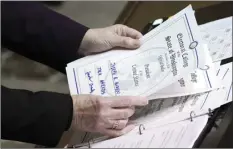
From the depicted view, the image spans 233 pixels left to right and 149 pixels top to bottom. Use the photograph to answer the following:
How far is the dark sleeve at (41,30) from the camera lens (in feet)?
2.78

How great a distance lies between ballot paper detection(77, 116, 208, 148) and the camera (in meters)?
0.66

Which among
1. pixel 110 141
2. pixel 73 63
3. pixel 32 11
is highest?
pixel 32 11

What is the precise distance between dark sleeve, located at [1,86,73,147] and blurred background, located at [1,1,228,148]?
1.95 feet

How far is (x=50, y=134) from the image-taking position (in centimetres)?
71

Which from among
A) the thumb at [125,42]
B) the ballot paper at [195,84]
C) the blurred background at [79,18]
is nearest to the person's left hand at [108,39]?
the thumb at [125,42]

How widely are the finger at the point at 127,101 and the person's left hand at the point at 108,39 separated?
0.11 metres

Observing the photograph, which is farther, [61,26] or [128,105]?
[61,26]

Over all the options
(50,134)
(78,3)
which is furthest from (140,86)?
(78,3)

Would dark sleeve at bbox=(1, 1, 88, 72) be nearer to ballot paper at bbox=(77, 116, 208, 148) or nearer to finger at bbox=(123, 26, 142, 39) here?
finger at bbox=(123, 26, 142, 39)

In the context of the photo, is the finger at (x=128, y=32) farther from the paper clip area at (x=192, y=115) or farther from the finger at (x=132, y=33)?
the paper clip area at (x=192, y=115)

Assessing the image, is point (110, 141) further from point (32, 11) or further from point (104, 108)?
point (32, 11)

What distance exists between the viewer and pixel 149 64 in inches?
29.6

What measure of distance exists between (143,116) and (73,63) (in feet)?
0.52

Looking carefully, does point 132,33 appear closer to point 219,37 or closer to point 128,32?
point 128,32
